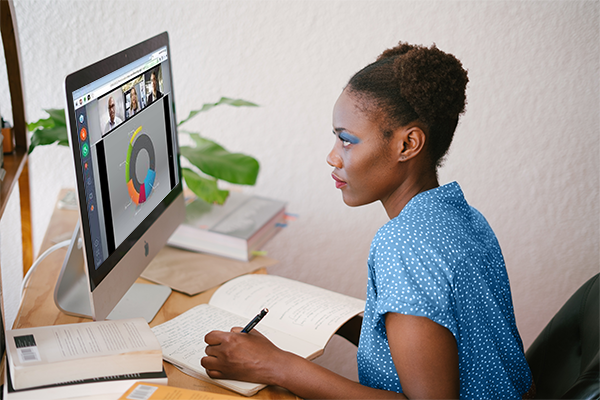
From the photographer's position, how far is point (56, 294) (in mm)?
1025

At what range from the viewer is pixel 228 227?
4.47 ft

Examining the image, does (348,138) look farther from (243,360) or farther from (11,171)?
(11,171)

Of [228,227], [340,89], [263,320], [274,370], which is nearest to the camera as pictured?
[274,370]

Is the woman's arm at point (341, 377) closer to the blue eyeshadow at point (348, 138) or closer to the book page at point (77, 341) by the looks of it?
the book page at point (77, 341)

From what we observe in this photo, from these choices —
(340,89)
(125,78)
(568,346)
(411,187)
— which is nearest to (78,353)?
(125,78)

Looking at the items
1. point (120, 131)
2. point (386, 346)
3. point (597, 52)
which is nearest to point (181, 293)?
point (120, 131)

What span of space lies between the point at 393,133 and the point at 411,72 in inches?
4.0

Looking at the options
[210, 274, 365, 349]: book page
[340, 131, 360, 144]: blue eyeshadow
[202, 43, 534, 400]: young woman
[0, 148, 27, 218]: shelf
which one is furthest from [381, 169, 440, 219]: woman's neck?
[0, 148, 27, 218]: shelf

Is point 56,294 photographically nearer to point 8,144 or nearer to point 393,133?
point 8,144

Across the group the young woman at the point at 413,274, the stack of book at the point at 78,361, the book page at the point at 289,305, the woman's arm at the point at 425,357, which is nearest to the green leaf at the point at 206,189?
the book page at the point at 289,305

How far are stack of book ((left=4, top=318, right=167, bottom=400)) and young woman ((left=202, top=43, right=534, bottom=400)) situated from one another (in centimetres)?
11

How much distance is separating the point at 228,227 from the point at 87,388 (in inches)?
25.7

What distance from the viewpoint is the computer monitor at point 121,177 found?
2.73 feet

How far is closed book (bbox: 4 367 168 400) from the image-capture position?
72cm
